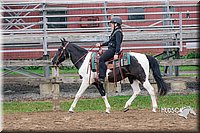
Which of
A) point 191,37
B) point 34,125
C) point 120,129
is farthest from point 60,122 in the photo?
point 191,37

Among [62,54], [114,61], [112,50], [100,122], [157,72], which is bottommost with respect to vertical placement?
[100,122]

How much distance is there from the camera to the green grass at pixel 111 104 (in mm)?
14167

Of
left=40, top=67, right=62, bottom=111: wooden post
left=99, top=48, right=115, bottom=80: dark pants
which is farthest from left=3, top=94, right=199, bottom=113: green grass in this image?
left=99, top=48, right=115, bottom=80: dark pants

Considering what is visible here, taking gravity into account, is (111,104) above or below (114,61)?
below

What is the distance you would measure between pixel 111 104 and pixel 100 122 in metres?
4.33

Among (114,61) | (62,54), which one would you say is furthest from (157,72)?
(62,54)

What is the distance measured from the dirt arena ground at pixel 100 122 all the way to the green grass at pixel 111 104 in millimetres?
1335

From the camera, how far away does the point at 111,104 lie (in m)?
15.0

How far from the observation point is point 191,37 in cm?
1914

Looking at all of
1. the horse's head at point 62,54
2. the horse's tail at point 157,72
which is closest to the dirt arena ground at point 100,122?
the horse's tail at point 157,72

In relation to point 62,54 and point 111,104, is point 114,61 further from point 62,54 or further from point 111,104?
point 111,104

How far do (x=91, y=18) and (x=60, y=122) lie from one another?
14.4m

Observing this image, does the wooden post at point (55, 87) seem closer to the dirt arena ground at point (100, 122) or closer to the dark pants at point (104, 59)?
the dirt arena ground at point (100, 122)

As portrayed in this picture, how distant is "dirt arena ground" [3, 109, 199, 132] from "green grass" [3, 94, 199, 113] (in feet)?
4.38
